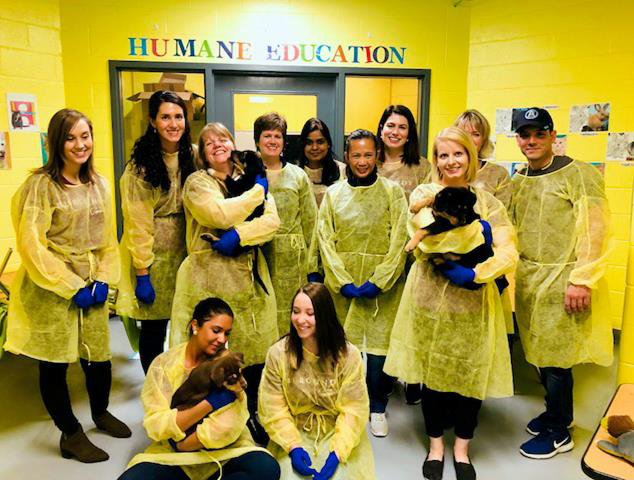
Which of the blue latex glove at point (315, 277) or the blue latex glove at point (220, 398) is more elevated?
the blue latex glove at point (315, 277)

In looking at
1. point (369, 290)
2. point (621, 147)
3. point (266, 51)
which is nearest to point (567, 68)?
point (621, 147)

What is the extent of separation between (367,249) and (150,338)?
1190 mm

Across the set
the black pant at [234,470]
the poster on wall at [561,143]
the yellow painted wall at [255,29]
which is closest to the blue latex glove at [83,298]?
the black pant at [234,470]

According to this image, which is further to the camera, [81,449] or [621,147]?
[621,147]

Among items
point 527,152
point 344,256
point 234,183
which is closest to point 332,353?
point 344,256

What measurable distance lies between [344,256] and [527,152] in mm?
966

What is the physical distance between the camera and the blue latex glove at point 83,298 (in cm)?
214

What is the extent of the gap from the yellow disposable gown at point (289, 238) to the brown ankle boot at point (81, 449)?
100cm

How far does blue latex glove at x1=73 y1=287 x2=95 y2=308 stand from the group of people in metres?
0.01

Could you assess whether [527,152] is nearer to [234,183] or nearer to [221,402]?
[234,183]

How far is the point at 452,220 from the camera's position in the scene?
1.92 metres

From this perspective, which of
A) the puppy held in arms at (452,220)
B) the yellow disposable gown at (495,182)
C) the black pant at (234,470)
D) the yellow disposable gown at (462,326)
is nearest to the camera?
the black pant at (234,470)

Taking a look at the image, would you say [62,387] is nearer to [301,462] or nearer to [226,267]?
[226,267]

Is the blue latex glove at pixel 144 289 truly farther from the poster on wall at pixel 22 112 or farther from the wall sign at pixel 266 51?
the wall sign at pixel 266 51
